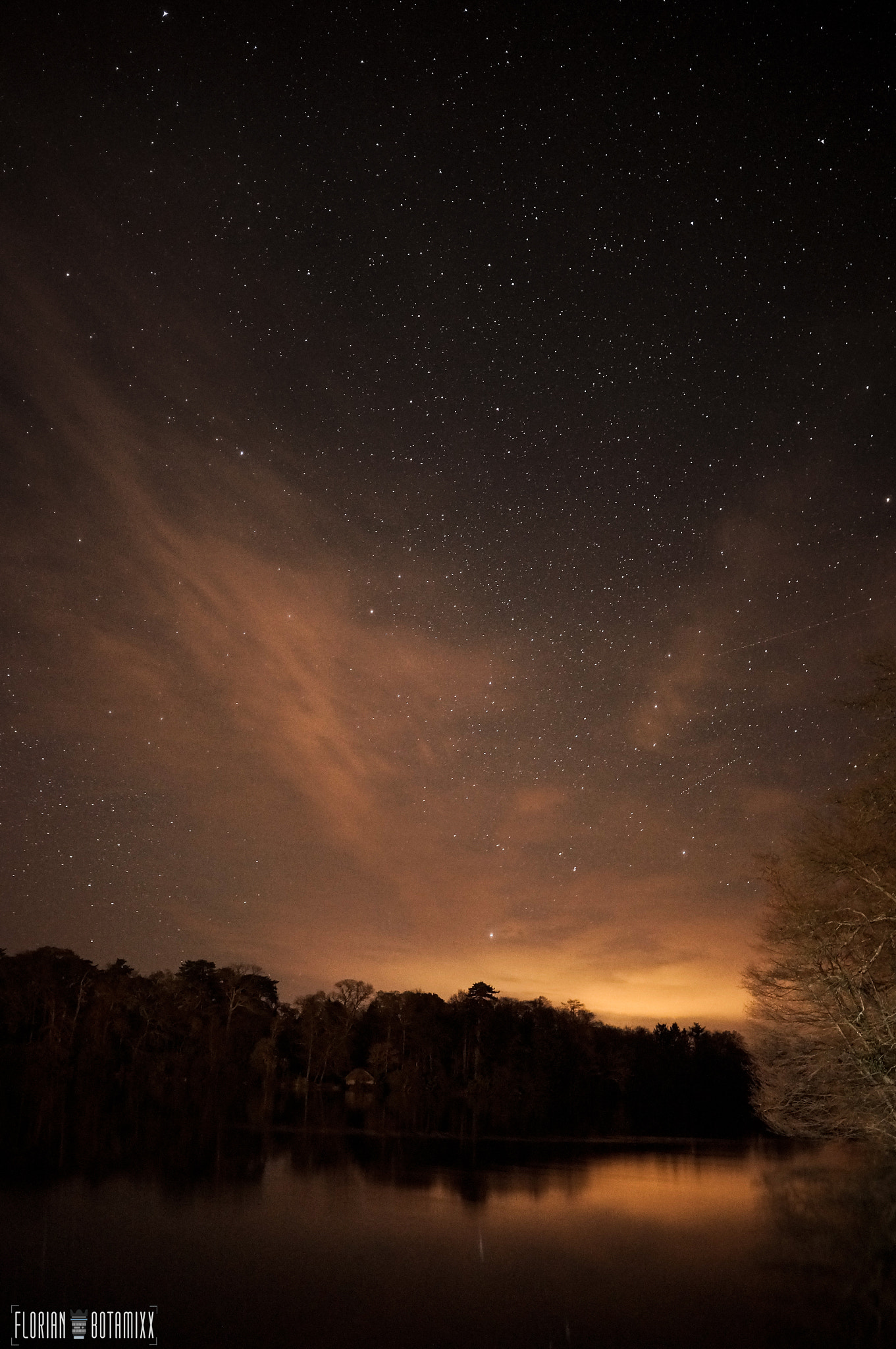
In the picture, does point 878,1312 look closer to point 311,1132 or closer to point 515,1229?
point 515,1229

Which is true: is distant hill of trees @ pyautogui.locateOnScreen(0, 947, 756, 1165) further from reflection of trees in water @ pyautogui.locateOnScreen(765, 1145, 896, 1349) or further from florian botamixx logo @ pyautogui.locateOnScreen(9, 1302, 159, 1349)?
florian botamixx logo @ pyautogui.locateOnScreen(9, 1302, 159, 1349)

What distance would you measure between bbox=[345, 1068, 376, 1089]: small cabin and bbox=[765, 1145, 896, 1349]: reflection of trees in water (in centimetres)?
5124

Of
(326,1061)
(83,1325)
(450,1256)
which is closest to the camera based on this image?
(83,1325)

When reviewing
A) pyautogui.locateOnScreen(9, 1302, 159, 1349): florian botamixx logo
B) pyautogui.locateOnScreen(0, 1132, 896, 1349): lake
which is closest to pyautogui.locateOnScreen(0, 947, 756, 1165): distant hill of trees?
pyautogui.locateOnScreen(0, 1132, 896, 1349): lake

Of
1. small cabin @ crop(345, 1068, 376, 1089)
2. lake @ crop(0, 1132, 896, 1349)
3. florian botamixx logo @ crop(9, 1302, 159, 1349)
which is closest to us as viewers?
florian botamixx logo @ crop(9, 1302, 159, 1349)

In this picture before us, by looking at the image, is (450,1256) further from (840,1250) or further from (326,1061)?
(326,1061)

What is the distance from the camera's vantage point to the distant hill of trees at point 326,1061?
41.3 meters

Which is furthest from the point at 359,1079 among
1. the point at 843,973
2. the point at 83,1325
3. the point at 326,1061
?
the point at 83,1325

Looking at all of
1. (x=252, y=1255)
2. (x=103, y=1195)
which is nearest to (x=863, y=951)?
(x=252, y=1255)

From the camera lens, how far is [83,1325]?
32.4 feet

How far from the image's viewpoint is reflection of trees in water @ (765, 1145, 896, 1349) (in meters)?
11.4

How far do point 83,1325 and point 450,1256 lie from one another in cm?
617

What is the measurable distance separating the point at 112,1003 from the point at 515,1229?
4900 cm

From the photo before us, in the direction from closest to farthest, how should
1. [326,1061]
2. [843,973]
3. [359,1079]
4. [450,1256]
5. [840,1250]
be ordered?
[450,1256], [840,1250], [843,973], [326,1061], [359,1079]
